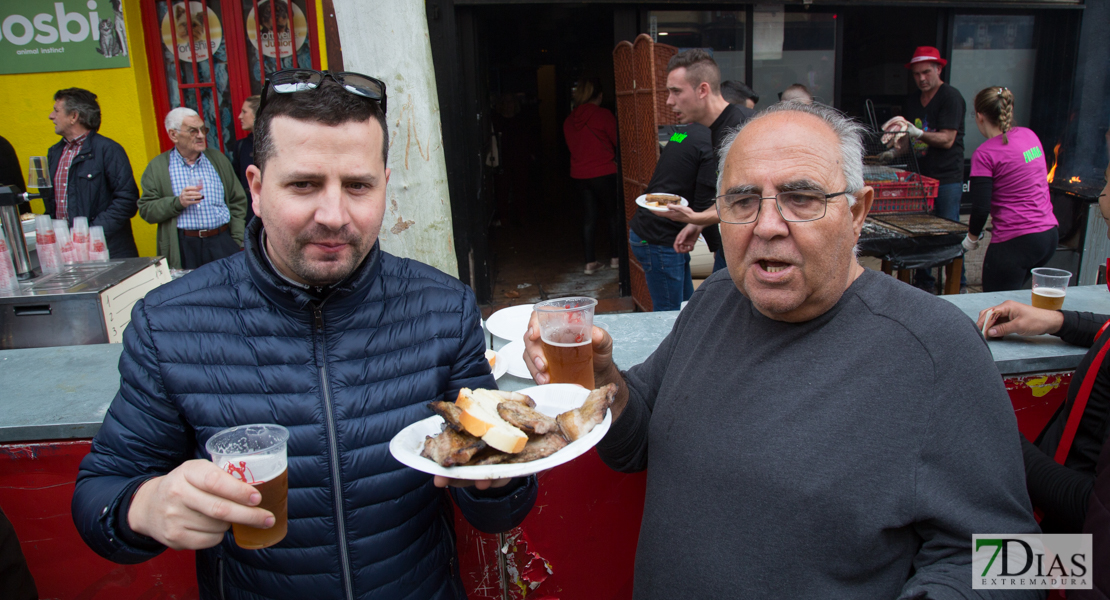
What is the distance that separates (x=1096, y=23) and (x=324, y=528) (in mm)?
10500

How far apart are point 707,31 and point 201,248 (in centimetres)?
573

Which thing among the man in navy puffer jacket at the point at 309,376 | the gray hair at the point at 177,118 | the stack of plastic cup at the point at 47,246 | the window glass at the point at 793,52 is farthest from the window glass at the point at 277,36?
the man in navy puffer jacket at the point at 309,376

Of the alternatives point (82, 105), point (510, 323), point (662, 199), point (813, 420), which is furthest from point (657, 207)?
point (82, 105)

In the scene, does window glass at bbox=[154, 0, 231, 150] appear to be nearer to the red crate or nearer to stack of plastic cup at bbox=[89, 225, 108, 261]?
stack of plastic cup at bbox=[89, 225, 108, 261]

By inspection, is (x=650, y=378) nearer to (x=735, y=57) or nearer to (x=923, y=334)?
(x=923, y=334)

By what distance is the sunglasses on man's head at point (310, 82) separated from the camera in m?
1.55

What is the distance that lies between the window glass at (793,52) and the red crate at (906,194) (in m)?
1.83

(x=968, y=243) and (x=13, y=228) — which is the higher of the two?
(x=13, y=228)

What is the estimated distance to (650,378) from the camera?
2.02m

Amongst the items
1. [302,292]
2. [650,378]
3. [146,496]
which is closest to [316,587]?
[146,496]

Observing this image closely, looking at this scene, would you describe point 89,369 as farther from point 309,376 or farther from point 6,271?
point 309,376

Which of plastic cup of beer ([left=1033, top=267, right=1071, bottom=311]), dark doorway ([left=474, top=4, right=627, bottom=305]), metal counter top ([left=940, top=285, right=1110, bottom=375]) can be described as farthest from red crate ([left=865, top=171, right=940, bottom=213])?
plastic cup of beer ([left=1033, top=267, right=1071, bottom=311])

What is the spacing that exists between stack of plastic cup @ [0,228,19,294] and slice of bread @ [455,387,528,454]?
3.02 m

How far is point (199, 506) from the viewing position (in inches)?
49.4
